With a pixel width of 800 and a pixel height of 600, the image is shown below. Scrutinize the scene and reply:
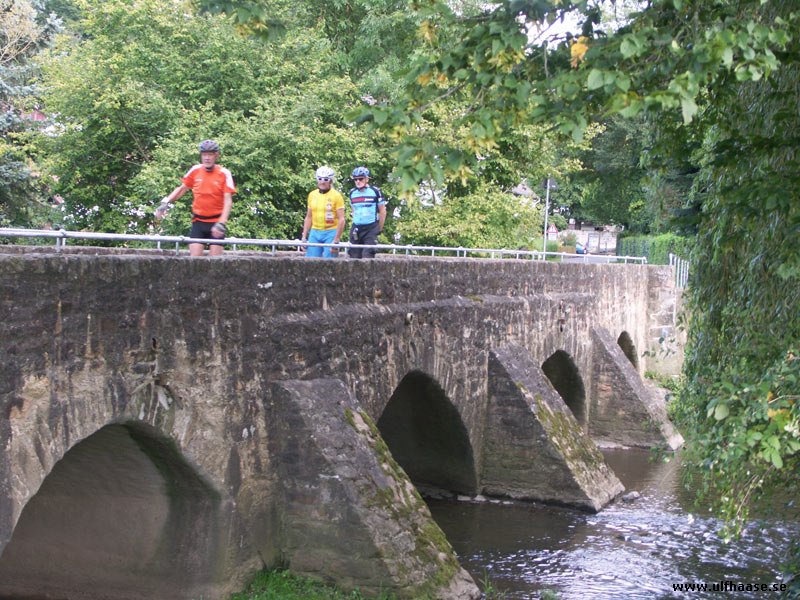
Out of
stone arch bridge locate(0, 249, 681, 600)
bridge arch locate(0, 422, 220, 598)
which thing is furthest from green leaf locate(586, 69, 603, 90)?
bridge arch locate(0, 422, 220, 598)

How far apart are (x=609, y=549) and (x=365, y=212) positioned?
15.2ft

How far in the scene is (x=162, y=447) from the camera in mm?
7199

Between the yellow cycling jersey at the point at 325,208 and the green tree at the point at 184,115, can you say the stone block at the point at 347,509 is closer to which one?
the yellow cycling jersey at the point at 325,208

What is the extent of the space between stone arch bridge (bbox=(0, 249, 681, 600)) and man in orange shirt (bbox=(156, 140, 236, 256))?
17.5 inches

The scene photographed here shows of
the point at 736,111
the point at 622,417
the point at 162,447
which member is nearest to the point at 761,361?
the point at 736,111

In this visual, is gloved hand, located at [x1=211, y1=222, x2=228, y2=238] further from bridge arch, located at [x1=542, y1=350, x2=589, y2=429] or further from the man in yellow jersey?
bridge arch, located at [x1=542, y1=350, x2=589, y2=429]

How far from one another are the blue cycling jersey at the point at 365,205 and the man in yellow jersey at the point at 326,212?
0.78ft

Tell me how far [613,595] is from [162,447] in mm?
4647

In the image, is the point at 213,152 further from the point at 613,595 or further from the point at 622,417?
the point at 622,417

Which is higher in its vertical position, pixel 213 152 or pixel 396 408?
pixel 213 152

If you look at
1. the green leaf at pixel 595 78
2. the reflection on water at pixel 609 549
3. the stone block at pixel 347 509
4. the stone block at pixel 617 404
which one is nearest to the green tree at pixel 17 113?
the reflection on water at pixel 609 549

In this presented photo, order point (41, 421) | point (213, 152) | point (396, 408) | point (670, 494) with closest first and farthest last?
point (41, 421), point (213, 152), point (396, 408), point (670, 494)

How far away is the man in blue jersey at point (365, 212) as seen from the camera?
1045 centimetres

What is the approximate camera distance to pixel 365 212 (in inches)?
414
